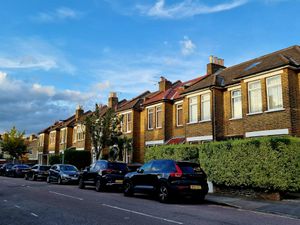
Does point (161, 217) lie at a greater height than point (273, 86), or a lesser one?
lesser

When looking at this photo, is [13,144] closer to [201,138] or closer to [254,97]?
[201,138]

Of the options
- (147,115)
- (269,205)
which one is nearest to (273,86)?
(269,205)

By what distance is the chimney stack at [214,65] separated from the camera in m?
27.3

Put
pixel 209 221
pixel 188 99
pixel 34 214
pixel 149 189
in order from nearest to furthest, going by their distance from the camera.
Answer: pixel 209 221 → pixel 34 214 → pixel 149 189 → pixel 188 99

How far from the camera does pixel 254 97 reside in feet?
63.7

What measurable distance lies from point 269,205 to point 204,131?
995cm

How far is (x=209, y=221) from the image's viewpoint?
358 inches

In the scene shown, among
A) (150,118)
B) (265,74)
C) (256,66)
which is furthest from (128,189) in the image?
(150,118)

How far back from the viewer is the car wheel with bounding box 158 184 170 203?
13.1 m

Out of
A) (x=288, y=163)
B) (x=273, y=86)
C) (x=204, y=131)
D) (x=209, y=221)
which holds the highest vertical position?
(x=273, y=86)

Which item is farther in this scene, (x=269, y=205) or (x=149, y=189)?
(x=149, y=189)

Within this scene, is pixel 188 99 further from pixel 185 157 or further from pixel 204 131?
pixel 185 157

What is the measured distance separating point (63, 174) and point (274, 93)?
49.5ft

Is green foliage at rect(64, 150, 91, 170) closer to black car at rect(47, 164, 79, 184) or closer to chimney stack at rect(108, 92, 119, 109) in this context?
chimney stack at rect(108, 92, 119, 109)
